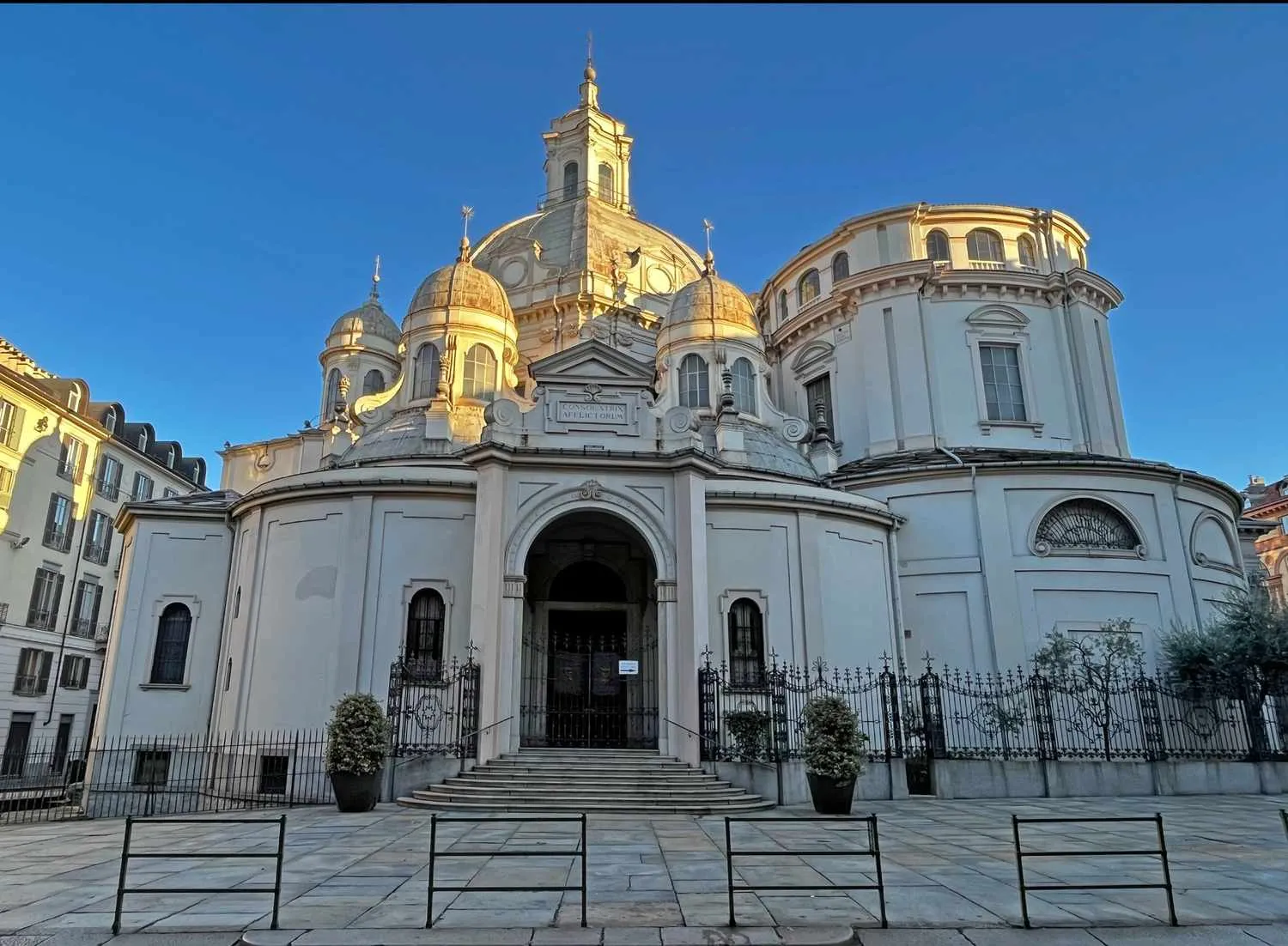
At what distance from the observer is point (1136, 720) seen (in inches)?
835

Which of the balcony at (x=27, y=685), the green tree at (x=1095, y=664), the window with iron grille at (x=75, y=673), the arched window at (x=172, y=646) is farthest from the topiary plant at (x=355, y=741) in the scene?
the window with iron grille at (x=75, y=673)

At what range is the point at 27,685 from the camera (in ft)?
112

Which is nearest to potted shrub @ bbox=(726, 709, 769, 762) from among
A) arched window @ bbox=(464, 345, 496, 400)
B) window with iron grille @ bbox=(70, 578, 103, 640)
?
arched window @ bbox=(464, 345, 496, 400)

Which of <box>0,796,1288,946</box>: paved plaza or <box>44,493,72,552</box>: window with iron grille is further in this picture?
<box>44,493,72,552</box>: window with iron grille

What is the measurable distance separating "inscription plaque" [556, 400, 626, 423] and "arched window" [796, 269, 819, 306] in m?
14.9

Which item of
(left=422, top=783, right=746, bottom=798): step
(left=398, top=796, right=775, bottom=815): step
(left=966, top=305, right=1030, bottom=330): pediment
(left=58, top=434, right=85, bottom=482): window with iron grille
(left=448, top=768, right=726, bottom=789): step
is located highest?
(left=966, top=305, right=1030, bottom=330): pediment

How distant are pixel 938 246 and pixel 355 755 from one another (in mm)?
25005

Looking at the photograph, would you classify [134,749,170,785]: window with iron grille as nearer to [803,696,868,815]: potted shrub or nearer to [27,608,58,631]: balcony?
[803,696,868,815]: potted shrub

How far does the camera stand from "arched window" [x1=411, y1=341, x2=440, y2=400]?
90.6 feet

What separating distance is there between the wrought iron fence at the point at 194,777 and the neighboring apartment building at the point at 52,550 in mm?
13089

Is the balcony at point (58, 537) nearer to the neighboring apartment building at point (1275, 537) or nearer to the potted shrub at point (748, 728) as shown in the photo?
the potted shrub at point (748, 728)

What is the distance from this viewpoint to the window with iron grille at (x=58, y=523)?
36.3 m

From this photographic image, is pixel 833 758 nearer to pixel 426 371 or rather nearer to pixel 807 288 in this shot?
pixel 426 371

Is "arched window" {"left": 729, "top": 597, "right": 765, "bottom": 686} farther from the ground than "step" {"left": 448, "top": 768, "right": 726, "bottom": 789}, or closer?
farther from the ground
